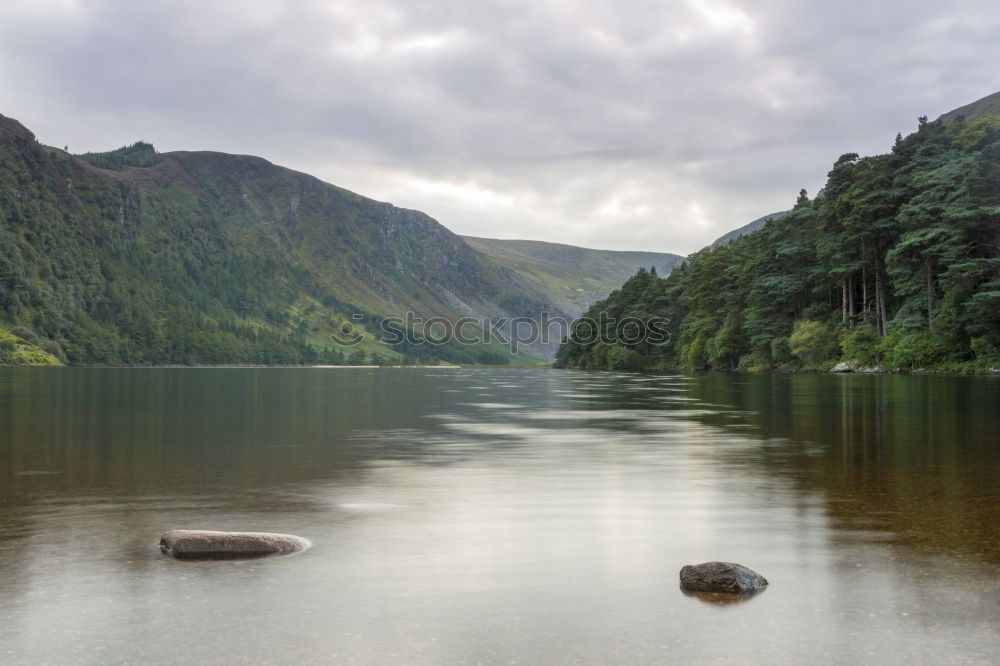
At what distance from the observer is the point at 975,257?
109m

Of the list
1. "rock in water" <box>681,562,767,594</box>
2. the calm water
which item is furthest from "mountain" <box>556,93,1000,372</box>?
"rock in water" <box>681,562,767,594</box>

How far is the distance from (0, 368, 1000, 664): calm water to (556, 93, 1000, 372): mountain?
8487 cm

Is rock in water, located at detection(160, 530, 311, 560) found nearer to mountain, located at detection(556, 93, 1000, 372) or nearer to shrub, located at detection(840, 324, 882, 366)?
mountain, located at detection(556, 93, 1000, 372)

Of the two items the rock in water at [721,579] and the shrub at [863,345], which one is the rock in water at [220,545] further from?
the shrub at [863,345]

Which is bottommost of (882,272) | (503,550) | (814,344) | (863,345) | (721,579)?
(503,550)

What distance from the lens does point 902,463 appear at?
24781 millimetres

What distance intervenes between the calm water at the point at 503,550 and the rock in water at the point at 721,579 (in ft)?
1.24

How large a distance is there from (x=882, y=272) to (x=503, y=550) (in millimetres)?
133833

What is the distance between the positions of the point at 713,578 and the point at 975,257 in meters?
114

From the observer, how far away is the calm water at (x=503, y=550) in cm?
954

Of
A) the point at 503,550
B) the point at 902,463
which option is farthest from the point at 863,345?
the point at 503,550

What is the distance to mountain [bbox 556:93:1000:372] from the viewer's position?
107 meters

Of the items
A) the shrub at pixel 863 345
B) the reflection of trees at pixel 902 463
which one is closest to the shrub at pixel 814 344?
the shrub at pixel 863 345

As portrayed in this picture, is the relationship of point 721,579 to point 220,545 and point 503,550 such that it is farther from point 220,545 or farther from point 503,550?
point 220,545
